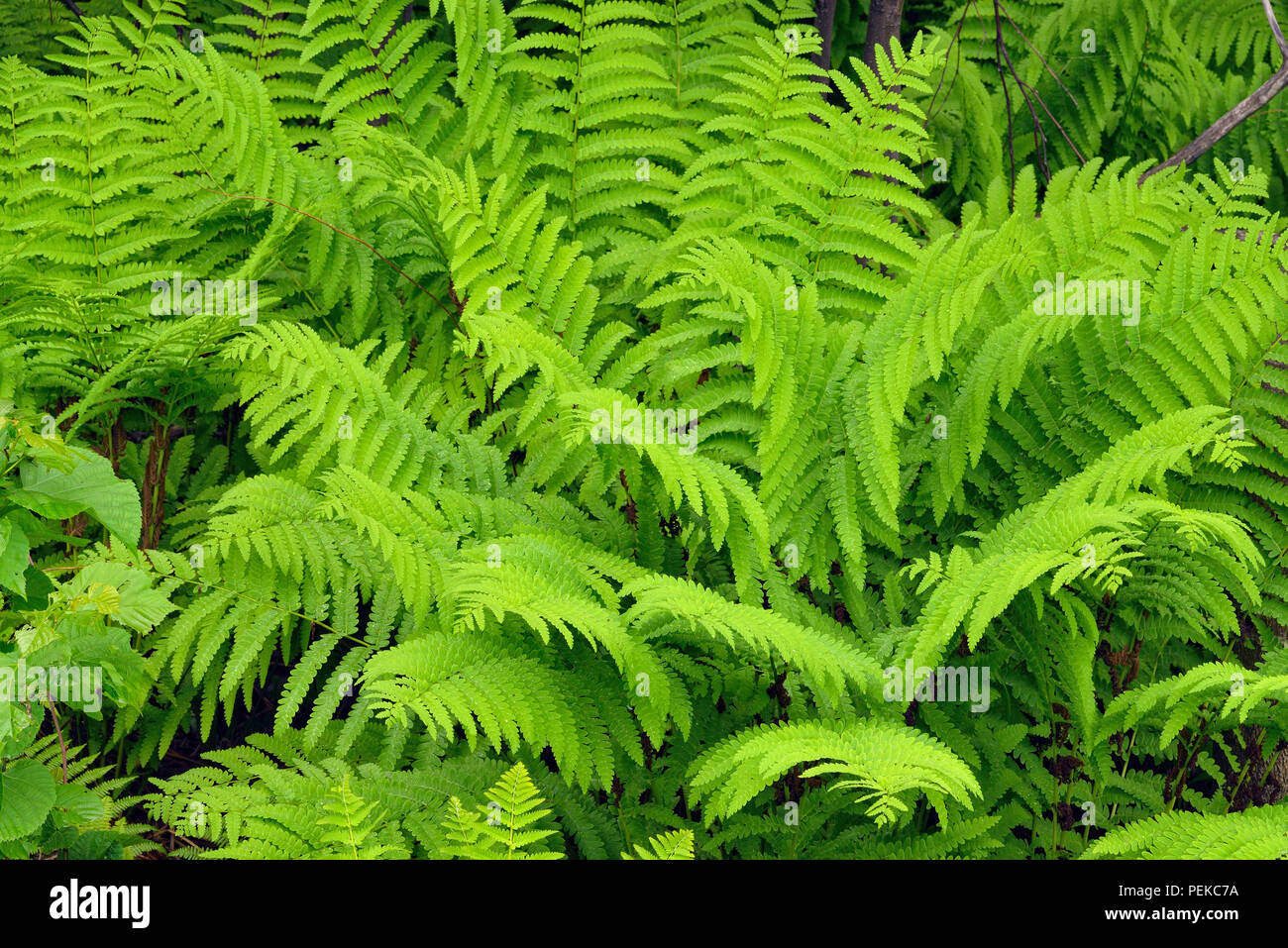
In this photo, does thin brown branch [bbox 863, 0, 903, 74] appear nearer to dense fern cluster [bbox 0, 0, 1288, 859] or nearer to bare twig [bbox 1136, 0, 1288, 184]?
dense fern cluster [bbox 0, 0, 1288, 859]

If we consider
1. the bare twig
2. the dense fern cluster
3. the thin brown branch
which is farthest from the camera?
the thin brown branch

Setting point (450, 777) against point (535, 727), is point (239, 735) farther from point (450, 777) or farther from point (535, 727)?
point (535, 727)

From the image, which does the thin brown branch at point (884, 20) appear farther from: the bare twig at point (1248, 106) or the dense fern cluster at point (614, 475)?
the bare twig at point (1248, 106)

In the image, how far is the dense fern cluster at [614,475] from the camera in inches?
75.7

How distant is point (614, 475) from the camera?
2.32m

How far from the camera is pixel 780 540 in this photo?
2385 mm

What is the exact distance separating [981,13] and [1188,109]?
0.80 meters

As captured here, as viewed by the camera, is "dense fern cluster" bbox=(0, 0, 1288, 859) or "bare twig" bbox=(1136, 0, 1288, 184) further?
"bare twig" bbox=(1136, 0, 1288, 184)

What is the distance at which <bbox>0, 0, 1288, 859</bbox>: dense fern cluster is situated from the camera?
1.92 m

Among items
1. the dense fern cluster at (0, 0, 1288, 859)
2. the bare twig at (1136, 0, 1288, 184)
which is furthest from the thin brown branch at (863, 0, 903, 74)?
the bare twig at (1136, 0, 1288, 184)

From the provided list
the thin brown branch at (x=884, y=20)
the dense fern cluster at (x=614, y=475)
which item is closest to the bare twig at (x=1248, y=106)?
the dense fern cluster at (x=614, y=475)
